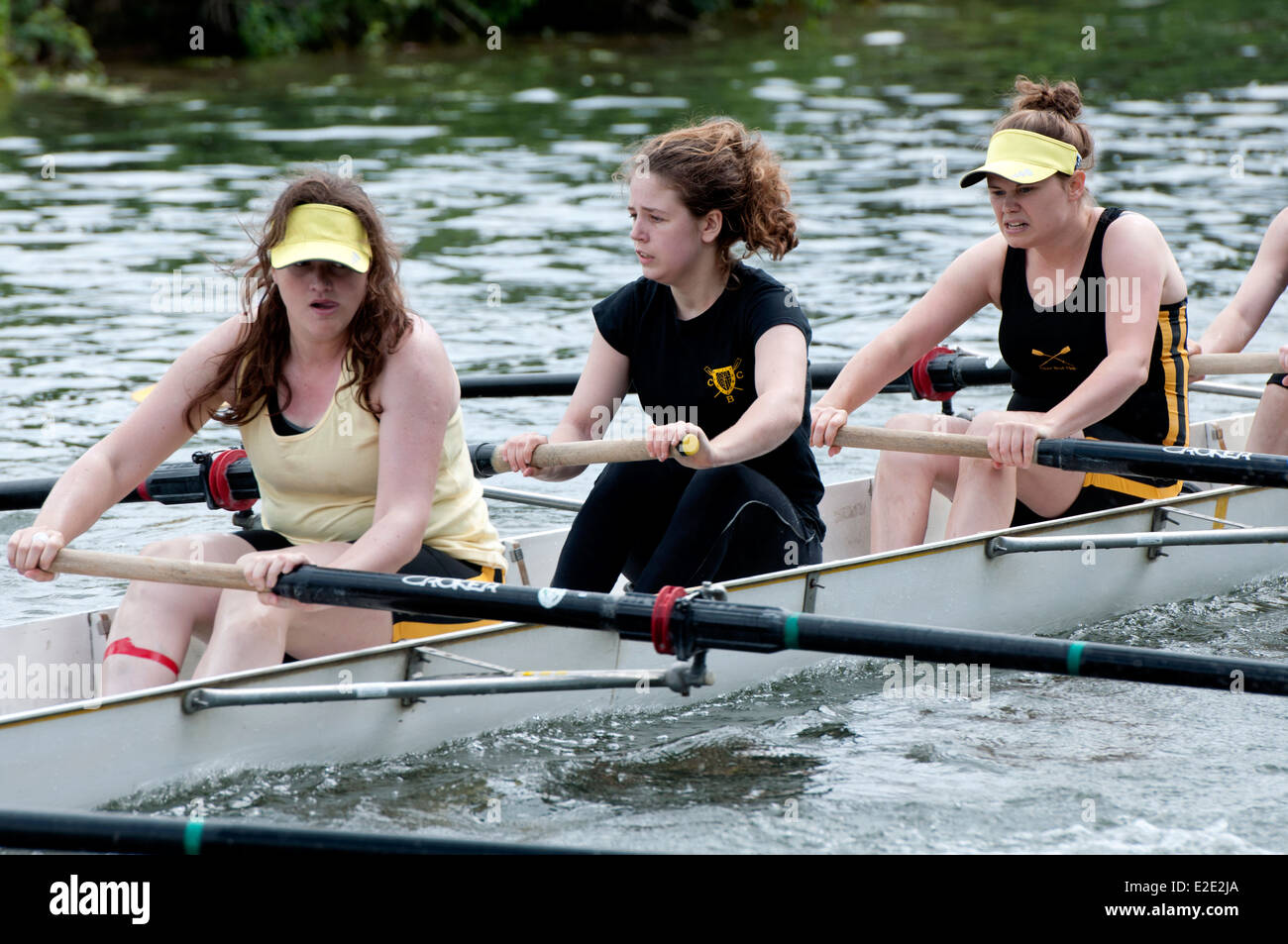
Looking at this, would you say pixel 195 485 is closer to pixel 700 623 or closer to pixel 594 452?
pixel 594 452

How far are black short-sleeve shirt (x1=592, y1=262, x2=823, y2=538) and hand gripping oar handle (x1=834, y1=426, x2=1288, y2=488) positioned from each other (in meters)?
0.41

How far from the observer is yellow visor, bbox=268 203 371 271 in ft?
12.4

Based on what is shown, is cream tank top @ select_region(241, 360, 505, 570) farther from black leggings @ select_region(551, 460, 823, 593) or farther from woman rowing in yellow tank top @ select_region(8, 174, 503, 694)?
black leggings @ select_region(551, 460, 823, 593)

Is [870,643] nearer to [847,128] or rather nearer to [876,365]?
[876,365]

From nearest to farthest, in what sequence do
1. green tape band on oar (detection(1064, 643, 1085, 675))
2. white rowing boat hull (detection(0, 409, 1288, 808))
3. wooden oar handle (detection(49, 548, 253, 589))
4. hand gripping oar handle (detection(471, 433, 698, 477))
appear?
green tape band on oar (detection(1064, 643, 1085, 675)), white rowing boat hull (detection(0, 409, 1288, 808)), wooden oar handle (detection(49, 548, 253, 589)), hand gripping oar handle (detection(471, 433, 698, 477))

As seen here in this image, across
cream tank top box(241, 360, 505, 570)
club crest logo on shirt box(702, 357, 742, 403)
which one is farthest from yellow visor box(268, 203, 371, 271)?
club crest logo on shirt box(702, 357, 742, 403)

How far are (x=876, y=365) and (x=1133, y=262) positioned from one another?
0.85 metres

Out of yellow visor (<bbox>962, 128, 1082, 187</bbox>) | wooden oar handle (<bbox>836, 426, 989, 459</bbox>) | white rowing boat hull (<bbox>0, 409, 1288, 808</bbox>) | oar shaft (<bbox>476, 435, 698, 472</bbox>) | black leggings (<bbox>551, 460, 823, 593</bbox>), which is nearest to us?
white rowing boat hull (<bbox>0, 409, 1288, 808</bbox>)

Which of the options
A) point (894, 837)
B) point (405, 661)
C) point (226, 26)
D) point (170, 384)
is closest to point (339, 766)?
point (405, 661)

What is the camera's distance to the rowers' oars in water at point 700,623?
353cm

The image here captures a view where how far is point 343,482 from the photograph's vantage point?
4.06m

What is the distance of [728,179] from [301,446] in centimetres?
133

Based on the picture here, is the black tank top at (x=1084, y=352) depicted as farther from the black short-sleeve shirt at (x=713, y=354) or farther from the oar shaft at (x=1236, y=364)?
the black short-sleeve shirt at (x=713, y=354)
